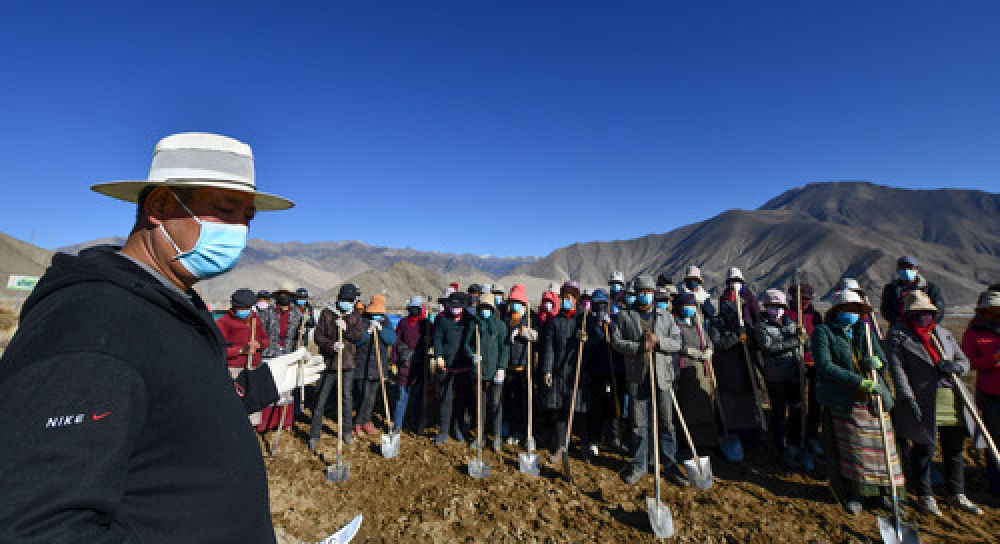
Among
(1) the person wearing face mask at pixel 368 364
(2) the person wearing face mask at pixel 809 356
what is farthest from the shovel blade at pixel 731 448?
(1) the person wearing face mask at pixel 368 364

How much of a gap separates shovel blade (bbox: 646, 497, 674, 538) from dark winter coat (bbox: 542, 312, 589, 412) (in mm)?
2187

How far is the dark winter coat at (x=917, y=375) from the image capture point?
4.77 metres

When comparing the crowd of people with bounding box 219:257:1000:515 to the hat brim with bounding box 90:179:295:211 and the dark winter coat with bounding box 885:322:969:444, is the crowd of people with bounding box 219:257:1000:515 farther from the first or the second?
the hat brim with bounding box 90:179:295:211

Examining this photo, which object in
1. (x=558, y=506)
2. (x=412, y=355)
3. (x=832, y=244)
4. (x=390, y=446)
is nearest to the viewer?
(x=558, y=506)

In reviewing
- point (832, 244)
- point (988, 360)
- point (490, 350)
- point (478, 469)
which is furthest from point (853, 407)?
point (832, 244)

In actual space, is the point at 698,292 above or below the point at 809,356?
above

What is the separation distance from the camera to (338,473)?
5449mm

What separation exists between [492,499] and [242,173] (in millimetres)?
4749

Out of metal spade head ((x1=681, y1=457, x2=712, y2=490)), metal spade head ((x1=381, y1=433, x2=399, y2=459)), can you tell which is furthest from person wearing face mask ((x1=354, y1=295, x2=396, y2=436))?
metal spade head ((x1=681, y1=457, x2=712, y2=490))

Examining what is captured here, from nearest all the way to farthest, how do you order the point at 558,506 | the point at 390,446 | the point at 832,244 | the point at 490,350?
the point at 558,506 < the point at 390,446 < the point at 490,350 < the point at 832,244

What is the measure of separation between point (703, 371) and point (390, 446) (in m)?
5.30

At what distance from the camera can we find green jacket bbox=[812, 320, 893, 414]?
4625 millimetres

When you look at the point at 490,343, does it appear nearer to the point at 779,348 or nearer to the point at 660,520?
the point at 660,520

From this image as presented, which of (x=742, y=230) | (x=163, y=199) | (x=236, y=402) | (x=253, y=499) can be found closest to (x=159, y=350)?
(x=236, y=402)
